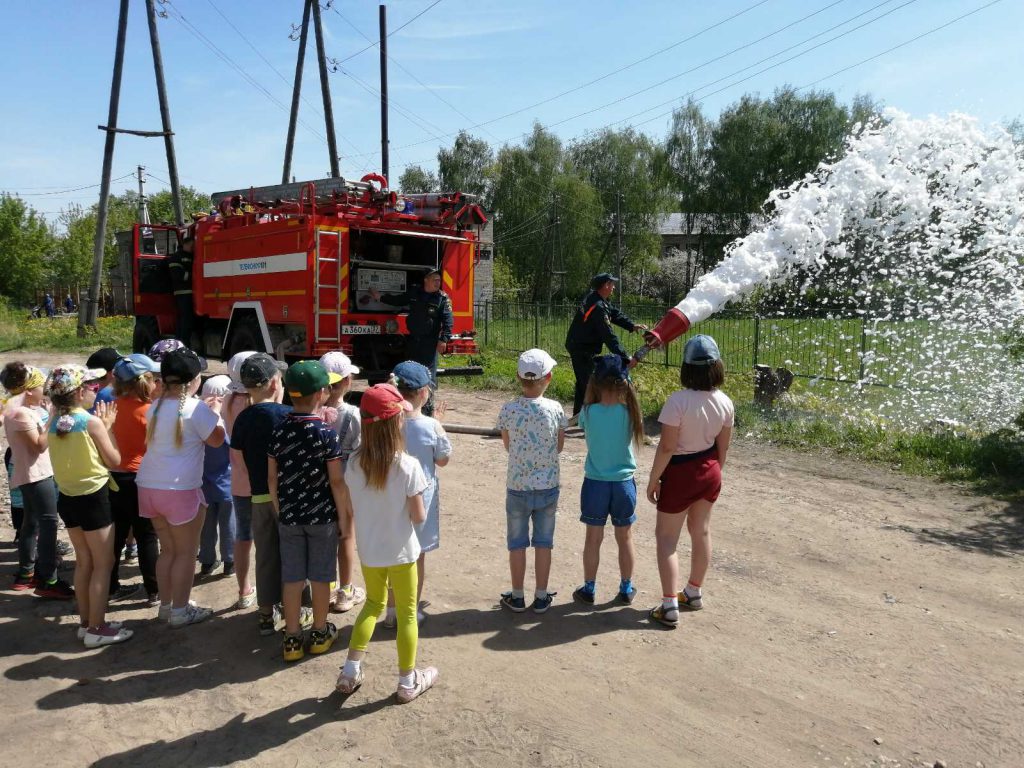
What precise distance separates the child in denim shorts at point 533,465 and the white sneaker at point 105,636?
213 centimetres

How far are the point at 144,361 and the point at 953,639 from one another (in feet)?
15.6

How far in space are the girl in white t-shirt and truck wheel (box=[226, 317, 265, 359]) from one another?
755 centimetres

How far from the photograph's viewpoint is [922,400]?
9.25 metres

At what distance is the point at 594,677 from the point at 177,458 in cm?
245

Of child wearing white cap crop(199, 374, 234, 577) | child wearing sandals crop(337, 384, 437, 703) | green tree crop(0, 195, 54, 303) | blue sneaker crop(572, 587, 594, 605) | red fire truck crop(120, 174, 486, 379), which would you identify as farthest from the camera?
green tree crop(0, 195, 54, 303)

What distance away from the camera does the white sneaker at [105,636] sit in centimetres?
397

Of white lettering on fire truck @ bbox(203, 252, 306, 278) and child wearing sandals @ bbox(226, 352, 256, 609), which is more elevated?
white lettering on fire truck @ bbox(203, 252, 306, 278)

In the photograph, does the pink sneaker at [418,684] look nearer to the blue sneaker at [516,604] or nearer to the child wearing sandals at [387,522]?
the child wearing sandals at [387,522]

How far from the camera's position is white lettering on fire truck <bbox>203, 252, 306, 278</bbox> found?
10.4 meters

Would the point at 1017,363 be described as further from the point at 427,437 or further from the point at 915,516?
the point at 427,437

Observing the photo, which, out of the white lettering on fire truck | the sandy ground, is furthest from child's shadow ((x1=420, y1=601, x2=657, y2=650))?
the white lettering on fire truck

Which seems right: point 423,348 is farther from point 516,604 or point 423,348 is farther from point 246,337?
point 516,604

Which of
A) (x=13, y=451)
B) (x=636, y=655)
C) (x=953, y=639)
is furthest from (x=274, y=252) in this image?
(x=953, y=639)

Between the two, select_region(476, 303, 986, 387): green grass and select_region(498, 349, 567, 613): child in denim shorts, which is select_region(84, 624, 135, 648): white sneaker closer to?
select_region(498, 349, 567, 613): child in denim shorts
